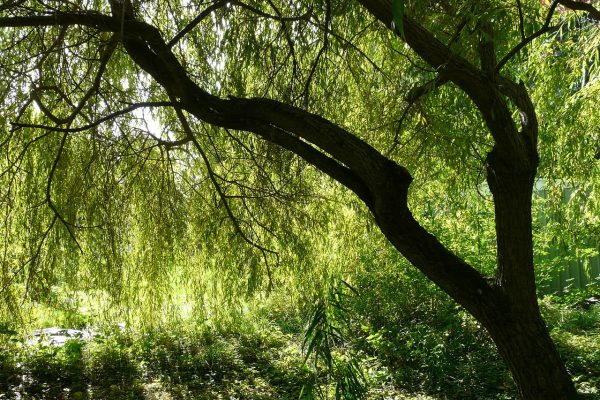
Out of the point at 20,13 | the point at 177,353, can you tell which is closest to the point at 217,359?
the point at 177,353

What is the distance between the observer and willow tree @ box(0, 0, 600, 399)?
2.46 metres

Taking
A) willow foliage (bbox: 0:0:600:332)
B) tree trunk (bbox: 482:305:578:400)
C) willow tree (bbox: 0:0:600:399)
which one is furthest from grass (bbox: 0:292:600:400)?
tree trunk (bbox: 482:305:578:400)

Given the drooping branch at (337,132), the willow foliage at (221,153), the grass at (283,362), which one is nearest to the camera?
the drooping branch at (337,132)

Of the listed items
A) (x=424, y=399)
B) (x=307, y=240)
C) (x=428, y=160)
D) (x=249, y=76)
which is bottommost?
(x=424, y=399)

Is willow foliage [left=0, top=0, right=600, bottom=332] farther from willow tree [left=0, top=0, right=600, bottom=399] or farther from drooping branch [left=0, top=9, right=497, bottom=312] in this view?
drooping branch [left=0, top=9, right=497, bottom=312]

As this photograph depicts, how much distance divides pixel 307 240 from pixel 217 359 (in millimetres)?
2487

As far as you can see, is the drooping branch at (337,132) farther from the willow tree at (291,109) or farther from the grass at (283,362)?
the grass at (283,362)

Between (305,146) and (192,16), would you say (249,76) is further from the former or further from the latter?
(305,146)

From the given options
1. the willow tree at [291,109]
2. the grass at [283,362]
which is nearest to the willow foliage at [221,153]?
the willow tree at [291,109]

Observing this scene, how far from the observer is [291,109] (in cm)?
246

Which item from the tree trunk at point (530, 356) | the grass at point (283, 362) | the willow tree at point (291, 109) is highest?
the willow tree at point (291, 109)

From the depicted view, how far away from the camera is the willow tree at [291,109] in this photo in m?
2.46

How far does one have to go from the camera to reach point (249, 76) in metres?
3.97

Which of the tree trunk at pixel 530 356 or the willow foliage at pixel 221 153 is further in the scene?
the willow foliage at pixel 221 153
